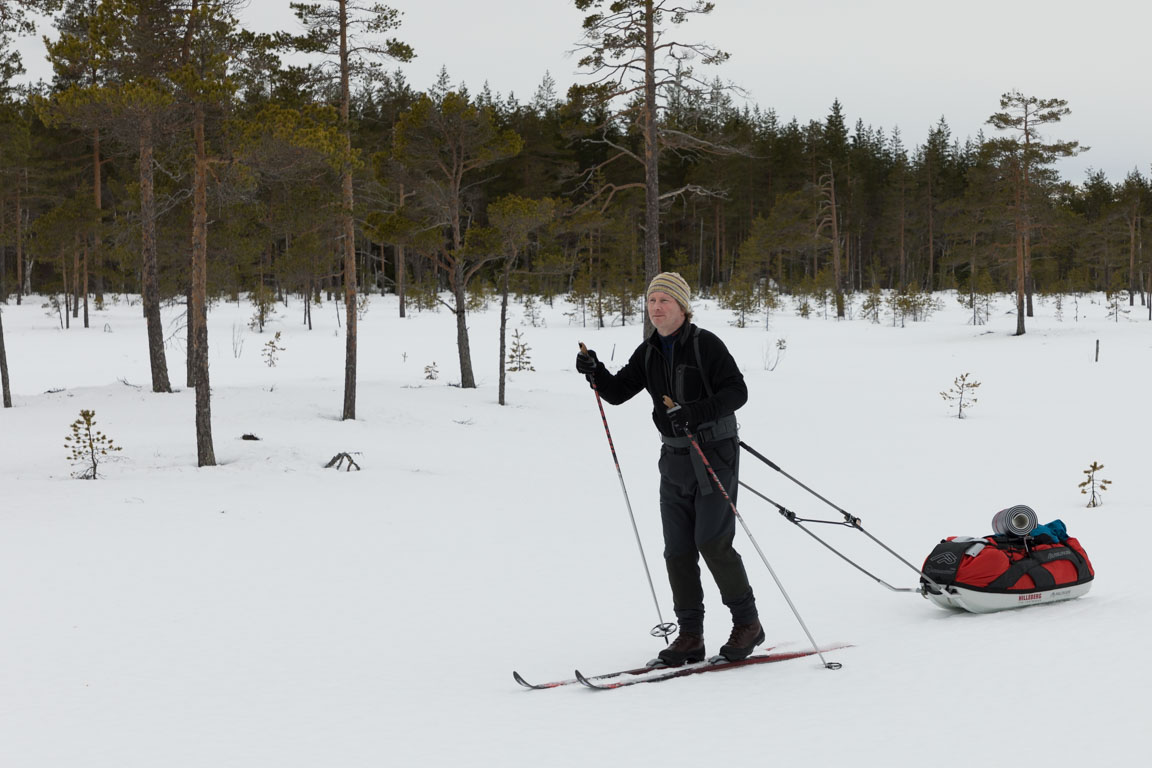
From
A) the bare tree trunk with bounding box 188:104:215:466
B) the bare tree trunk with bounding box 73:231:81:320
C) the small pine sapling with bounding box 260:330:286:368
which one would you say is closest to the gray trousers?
the bare tree trunk with bounding box 188:104:215:466

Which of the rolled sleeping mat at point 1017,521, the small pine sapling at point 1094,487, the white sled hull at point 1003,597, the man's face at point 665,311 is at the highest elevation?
the man's face at point 665,311

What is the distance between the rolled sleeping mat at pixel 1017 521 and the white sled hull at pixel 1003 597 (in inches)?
15.5

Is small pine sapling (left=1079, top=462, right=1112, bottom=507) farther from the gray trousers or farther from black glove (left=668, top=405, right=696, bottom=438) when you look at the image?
black glove (left=668, top=405, right=696, bottom=438)

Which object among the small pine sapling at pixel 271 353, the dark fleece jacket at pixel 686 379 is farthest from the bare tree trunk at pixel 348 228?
the dark fleece jacket at pixel 686 379

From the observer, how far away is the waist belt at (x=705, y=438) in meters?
4.44

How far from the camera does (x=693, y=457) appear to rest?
447 centimetres

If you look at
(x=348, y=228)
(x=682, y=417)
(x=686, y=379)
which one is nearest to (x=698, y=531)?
(x=682, y=417)

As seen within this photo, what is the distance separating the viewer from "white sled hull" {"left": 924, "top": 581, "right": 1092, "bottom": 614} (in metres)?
5.09

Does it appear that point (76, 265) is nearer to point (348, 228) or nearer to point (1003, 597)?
point (348, 228)

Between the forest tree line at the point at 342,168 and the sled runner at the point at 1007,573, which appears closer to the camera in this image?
the sled runner at the point at 1007,573

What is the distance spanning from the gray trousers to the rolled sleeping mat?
6.38 feet

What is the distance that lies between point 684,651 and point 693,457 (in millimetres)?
1169

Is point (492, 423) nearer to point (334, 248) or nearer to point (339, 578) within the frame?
point (339, 578)

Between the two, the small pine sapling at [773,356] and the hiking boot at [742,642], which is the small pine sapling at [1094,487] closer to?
the hiking boot at [742,642]
